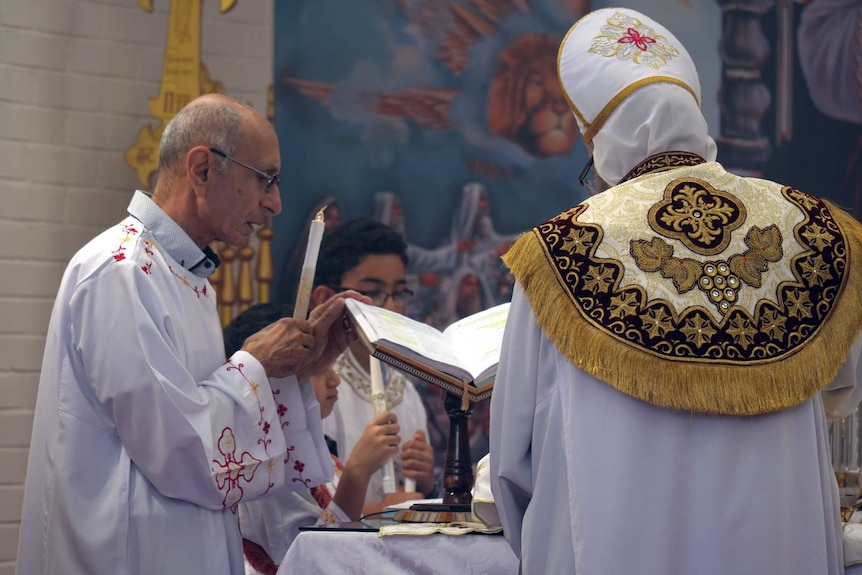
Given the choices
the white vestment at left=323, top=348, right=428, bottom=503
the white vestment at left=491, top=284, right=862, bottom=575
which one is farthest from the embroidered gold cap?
the white vestment at left=323, top=348, right=428, bottom=503

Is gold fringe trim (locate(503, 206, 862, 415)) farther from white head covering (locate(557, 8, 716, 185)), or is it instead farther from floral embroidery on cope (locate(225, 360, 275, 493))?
floral embroidery on cope (locate(225, 360, 275, 493))

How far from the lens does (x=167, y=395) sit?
2.75 metres

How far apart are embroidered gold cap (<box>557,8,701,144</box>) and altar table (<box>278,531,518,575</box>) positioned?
3.21 ft

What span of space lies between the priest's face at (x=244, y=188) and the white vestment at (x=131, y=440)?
0.25 metres

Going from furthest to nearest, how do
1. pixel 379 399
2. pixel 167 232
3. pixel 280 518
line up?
pixel 379 399 → pixel 280 518 → pixel 167 232

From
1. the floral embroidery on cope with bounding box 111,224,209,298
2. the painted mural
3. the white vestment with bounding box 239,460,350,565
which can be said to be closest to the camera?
the floral embroidery on cope with bounding box 111,224,209,298

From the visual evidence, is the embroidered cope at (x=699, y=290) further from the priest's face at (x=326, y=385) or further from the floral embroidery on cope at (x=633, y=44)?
the priest's face at (x=326, y=385)

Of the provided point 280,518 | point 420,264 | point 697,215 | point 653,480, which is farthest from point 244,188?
point 420,264

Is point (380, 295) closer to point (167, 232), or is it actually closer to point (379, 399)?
point (379, 399)

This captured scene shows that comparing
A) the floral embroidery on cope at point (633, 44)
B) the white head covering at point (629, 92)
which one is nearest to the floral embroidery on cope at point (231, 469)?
the white head covering at point (629, 92)

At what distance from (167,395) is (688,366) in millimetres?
1237

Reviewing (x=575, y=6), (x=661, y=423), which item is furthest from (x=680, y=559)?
(x=575, y=6)

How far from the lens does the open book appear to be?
2699 mm

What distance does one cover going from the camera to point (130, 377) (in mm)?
2740
